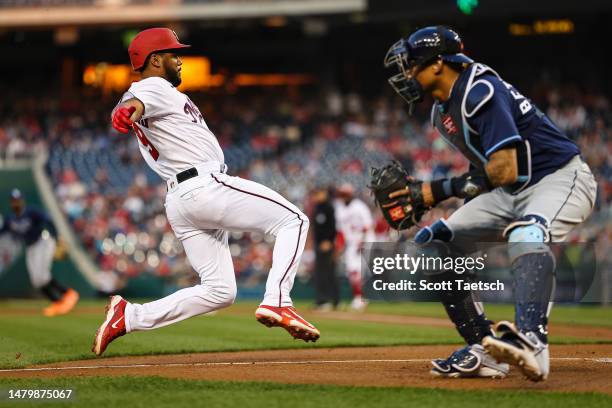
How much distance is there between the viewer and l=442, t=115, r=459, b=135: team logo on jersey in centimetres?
575

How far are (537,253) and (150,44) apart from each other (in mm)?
2938

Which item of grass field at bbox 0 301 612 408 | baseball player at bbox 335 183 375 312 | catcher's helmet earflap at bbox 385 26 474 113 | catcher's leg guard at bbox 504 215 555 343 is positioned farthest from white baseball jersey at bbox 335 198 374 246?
catcher's leg guard at bbox 504 215 555 343

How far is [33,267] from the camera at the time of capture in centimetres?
1530

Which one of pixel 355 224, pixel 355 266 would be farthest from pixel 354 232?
pixel 355 266

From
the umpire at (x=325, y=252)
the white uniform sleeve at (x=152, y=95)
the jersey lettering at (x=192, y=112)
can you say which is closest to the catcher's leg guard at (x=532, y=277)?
the jersey lettering at (x=192, y=112)

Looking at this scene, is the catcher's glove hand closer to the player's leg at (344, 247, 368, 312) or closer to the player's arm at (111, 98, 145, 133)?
the player's arm at (111, 98, 145, 133)

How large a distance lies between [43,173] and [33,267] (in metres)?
8.14

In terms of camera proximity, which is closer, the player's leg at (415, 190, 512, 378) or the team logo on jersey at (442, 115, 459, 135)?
the team logo on jersey at (442, 115, 459, 135)

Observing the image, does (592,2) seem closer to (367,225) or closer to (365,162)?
(365,162)

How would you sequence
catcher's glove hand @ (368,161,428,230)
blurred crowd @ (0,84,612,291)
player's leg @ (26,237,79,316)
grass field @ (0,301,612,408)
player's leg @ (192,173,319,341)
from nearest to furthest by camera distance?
1. grass field @ (0,301,612,408)
2. catcher's glove hand @ (368,161,428,230)
3. player's leg @ (192,173,319,341)
4. player's leg @ (26,237,79,316)
5. blurred crowd @ (0,84,612,291)

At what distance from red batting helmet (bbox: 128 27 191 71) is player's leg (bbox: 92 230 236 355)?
4.12ft

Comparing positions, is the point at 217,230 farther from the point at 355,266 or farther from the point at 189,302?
the point at 355,266

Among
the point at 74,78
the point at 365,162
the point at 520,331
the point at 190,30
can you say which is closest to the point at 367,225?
the point at 365,162

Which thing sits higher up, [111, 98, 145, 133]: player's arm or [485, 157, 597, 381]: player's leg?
[111, 98, 145, 133]: player's arm
